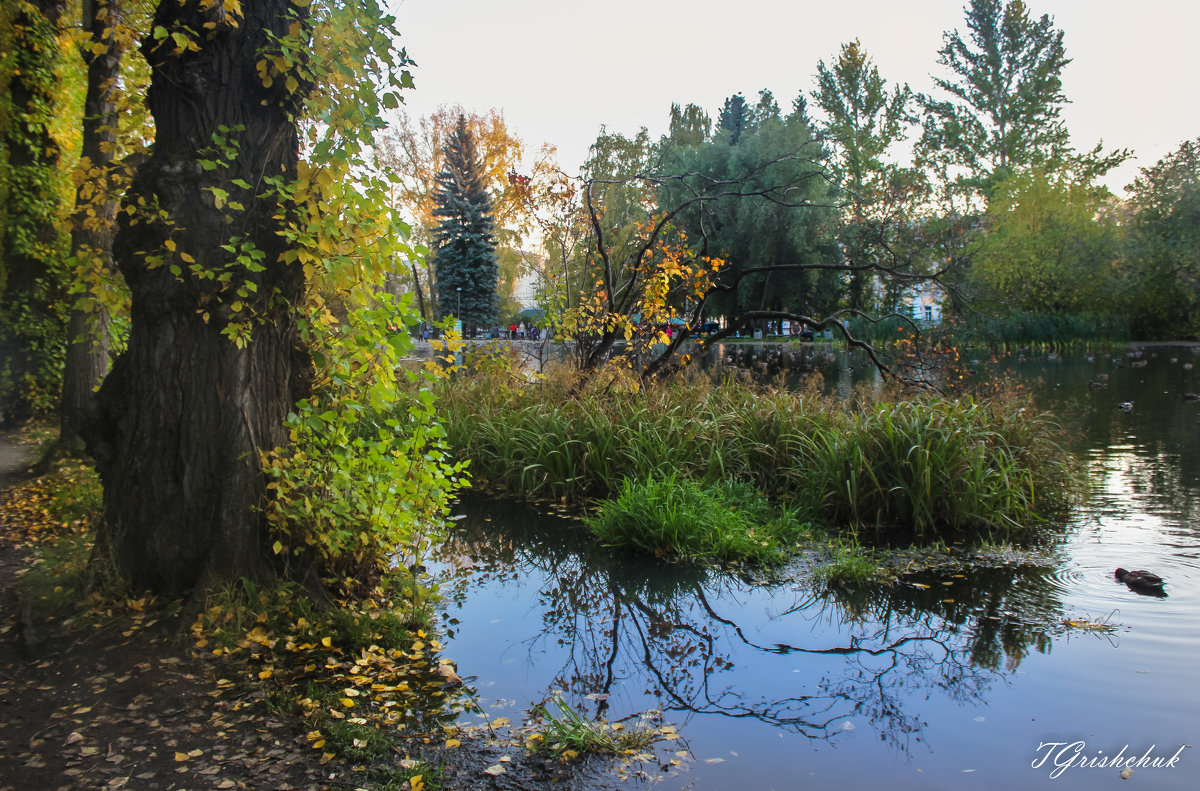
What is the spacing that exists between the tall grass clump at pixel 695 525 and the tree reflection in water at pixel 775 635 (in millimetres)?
203

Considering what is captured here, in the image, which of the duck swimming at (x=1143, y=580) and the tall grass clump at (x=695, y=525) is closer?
the duck swimming at (x=1143, y=580)

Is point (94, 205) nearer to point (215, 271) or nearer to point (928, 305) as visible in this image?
point (215, 271)

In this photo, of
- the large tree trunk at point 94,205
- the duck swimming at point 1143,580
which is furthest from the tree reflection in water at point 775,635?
the large tree trunk at point 94,205

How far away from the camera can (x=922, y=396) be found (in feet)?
24.7

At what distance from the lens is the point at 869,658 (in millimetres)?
3889

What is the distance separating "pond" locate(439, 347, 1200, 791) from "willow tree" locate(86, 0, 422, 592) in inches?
56.2

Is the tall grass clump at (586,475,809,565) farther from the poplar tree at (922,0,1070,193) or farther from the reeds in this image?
the poplar tree at (922,0,1070,193)

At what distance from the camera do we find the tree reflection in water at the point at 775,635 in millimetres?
3451

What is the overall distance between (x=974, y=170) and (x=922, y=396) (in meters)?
46.2

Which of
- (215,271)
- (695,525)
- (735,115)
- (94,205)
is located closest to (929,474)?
(695,525)

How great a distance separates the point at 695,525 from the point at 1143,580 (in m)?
2.85

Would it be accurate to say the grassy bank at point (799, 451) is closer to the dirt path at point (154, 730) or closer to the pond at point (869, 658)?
the pond at point (869, 658)

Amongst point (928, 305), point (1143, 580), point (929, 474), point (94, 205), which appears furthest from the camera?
point (928, 305)

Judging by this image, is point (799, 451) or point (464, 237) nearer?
point (799, 451)
